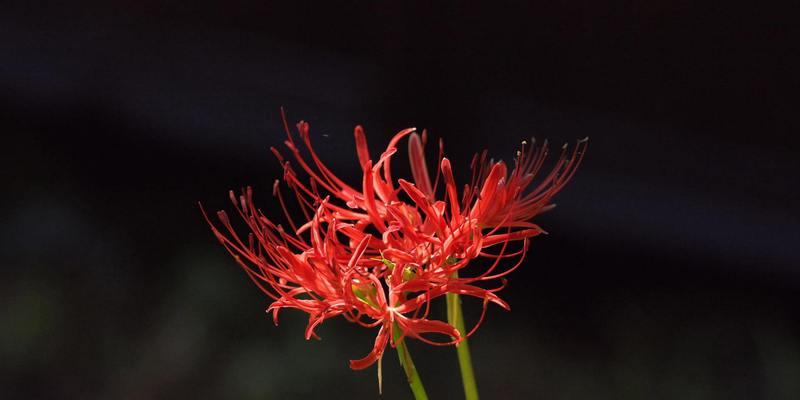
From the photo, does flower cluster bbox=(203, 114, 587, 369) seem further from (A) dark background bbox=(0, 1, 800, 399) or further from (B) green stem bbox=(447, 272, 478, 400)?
(A) dark background bbox=(0, 1, 800, 399)

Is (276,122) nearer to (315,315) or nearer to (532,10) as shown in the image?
(532,10)

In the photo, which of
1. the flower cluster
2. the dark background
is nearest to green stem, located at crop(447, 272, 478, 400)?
the flower cluster

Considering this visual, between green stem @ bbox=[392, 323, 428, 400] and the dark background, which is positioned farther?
the dark background

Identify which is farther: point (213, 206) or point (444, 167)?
point (213, 206)

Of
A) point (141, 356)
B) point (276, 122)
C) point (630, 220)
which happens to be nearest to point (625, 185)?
point (630, 220)

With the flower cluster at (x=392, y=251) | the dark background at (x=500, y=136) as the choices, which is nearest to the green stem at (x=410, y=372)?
the flower cluster at (x=392, y=251)

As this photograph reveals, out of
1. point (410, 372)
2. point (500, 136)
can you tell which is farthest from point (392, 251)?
point (500, 136)

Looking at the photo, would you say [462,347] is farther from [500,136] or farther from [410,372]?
[500,136]

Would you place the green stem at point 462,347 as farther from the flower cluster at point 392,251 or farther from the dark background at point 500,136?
the dark background at point 500,136
